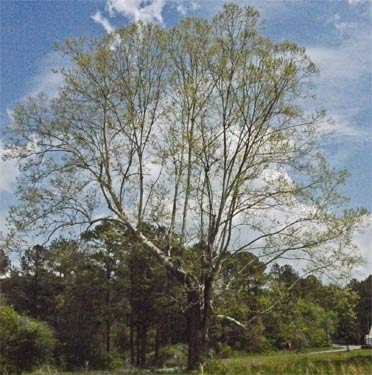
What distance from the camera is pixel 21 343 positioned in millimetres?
23203

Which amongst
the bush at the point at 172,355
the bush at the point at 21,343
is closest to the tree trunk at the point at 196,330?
the bush at the point at 21,343

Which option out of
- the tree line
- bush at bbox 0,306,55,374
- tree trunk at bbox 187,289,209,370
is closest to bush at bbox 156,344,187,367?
the tree line

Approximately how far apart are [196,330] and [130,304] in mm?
22234

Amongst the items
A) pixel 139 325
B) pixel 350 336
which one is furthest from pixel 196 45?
pixel 350 336

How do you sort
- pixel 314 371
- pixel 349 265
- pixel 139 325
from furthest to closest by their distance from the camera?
1. pixel 139 325
2. pixel 349 265
3. pixel 314 371

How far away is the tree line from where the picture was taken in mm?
18625

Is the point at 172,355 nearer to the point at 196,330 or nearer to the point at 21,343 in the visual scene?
the point at 21,343

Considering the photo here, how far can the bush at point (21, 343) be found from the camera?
21328mm

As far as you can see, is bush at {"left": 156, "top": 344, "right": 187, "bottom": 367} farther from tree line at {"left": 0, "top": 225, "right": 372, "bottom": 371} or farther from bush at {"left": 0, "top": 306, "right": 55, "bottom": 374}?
bush at {"left": 0, "top": 306, "right": 55, "bottom": 374}

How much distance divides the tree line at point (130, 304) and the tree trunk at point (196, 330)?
0.37 metres

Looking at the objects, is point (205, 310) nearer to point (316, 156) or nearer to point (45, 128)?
point (316, 156)

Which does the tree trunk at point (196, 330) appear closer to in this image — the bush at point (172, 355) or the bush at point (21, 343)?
the bush at point (21, 343)

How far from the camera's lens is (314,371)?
13.6 metres

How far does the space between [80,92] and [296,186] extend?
8.06 metres
